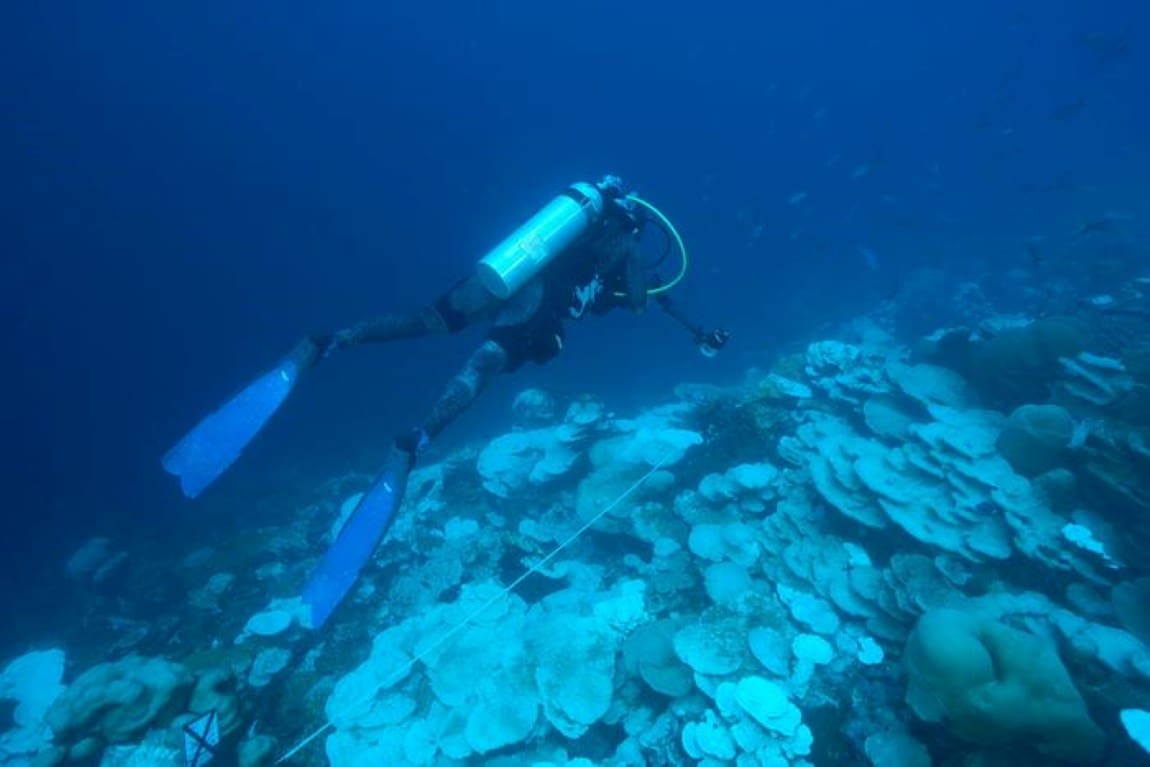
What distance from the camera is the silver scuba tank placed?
225 inches

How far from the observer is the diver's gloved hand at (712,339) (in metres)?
5.74

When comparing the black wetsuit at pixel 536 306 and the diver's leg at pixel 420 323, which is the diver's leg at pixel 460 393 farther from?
the diver's leg at pixel 420 323

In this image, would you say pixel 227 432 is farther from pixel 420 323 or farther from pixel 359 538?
pixel 420 323

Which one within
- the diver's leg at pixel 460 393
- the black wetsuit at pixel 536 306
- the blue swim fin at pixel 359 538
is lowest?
the blue swim fin at pixel 359 538

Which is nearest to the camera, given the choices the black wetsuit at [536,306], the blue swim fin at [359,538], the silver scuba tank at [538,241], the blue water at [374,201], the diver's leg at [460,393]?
the blue swim fin at [359,538]

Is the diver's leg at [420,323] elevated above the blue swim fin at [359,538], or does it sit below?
above

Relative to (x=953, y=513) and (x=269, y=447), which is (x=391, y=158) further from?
(x=953, y=513)

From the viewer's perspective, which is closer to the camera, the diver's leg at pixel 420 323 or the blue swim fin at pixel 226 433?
the blue swim fin at pixel 226 433

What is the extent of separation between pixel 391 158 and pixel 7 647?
5535cm

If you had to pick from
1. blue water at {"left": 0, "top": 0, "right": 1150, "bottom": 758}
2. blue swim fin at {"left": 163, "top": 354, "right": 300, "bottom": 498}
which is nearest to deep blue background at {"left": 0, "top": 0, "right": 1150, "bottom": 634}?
blue water at {"left": 0, "top": 0, "right": 1150, "bottom": 758}

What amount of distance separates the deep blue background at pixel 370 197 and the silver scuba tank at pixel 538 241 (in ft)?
49.3

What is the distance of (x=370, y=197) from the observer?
193 ft

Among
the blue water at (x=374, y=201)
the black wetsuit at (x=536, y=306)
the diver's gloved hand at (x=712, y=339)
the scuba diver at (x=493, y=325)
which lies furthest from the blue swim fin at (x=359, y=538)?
the blue water at (x=374, y=201)

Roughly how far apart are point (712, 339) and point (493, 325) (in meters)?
2.36
